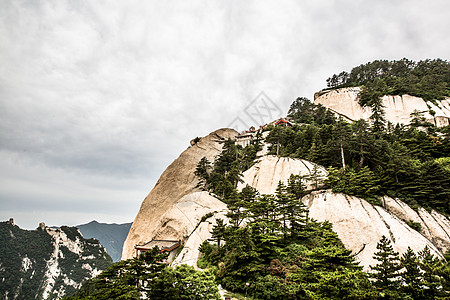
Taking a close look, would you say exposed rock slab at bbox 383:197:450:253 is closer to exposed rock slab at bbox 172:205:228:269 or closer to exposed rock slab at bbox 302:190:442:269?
exposed rock slab at bbox 302:190:442:269

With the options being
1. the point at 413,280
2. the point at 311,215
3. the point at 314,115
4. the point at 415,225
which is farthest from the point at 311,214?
the point at 314,115

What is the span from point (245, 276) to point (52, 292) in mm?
75446

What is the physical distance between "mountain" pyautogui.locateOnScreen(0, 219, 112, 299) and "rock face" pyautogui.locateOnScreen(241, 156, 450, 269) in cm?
7850

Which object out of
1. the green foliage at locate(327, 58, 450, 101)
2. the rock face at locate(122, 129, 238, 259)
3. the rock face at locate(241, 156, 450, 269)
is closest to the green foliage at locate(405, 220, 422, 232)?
the rock face at locate(241, 156, 450, 269)

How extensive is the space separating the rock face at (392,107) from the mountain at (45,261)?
96.3m

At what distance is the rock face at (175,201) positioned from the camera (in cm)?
3005

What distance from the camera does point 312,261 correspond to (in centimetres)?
1259

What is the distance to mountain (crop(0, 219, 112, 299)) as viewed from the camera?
57.5m

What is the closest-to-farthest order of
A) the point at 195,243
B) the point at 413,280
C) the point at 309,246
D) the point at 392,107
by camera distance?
the point at 413,280, the point at 309,246, the point at 195,243, the point at 392,107

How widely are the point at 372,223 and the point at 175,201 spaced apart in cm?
3479

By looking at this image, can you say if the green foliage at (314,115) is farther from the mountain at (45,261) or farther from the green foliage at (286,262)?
the mountain at (45,261)

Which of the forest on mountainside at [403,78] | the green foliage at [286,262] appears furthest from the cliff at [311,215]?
the forest on mountainside at [403,78]

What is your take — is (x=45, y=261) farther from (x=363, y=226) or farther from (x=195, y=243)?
(x=363, y=226)

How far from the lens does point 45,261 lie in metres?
66.4
